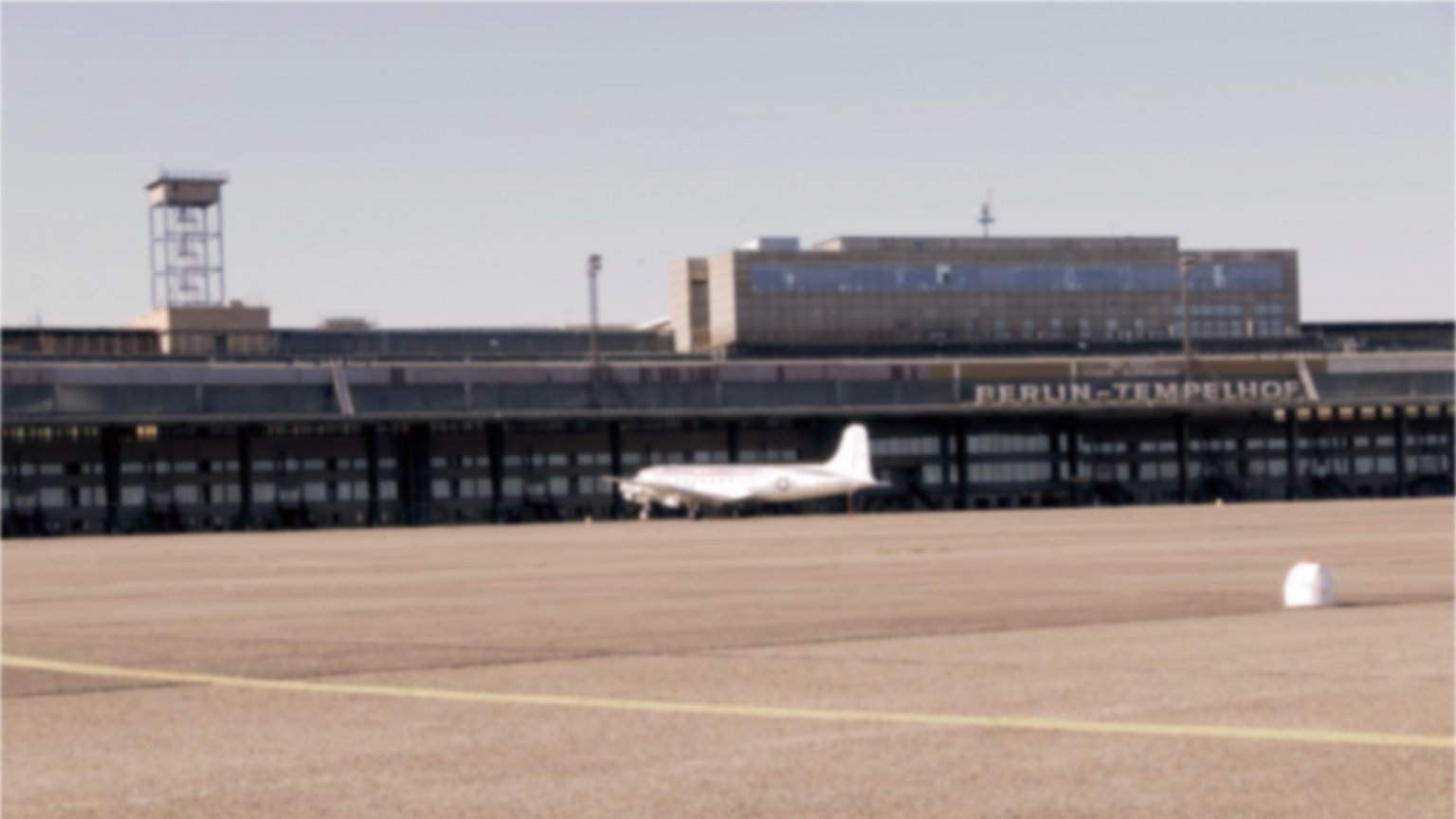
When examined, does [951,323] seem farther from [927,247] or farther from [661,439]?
[661,439]

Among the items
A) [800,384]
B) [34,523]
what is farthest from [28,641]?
[800,384]

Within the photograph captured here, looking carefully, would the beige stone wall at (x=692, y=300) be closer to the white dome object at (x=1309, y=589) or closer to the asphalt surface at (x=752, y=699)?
the asphalt surface at (x=752, y=699)

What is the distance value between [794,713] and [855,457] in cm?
8833

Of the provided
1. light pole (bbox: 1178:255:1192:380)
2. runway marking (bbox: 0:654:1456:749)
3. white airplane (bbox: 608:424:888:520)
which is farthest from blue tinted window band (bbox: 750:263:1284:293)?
runway marking (bbox: 0:654:1456:749)

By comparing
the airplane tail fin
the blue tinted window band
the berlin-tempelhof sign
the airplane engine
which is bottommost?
the airplane engine

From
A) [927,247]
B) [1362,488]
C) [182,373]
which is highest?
[927,247]

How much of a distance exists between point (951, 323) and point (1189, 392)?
98.4 feet

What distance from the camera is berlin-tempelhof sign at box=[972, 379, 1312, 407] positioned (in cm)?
12081

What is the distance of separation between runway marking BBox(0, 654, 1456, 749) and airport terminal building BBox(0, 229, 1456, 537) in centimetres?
8985

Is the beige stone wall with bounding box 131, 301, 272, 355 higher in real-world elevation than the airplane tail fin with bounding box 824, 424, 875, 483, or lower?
higher

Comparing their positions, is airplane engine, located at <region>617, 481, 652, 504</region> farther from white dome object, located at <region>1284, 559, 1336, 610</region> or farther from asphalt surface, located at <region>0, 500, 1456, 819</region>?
white dome object, located at <region>1284, 559, 1336, 610</region>

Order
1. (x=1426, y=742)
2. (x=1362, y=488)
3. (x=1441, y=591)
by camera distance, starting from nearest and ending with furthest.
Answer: (x=1426, y=742), (x=1441, y=591), (x=1362, y=488)

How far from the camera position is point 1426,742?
12695 millimetres

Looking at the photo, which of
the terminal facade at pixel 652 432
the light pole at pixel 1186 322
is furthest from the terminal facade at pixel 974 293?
the light pole at pixel 1186 322
